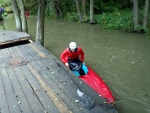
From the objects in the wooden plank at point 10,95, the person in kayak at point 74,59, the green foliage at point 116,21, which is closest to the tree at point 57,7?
the green foliage at point 116,21

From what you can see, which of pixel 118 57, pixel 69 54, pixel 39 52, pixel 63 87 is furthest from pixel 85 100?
pixel 118 57

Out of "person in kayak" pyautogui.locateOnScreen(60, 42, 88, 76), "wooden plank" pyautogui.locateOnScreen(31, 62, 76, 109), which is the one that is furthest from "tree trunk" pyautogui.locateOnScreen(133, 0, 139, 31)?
"wooden plank" pyautogui.locateOnScreen(31, 62, 76, 109)

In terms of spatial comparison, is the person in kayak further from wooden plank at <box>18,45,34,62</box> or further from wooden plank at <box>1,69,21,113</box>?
wooden plank at <box>1,69,21,113</box>

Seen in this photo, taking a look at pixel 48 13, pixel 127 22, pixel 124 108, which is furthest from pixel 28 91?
pixel 48 13

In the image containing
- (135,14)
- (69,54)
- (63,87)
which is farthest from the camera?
(135,14)

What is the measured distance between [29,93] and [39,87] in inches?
14.0

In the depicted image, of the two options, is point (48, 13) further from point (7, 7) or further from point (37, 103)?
point (37, 103)

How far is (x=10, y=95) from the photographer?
518 centimetres

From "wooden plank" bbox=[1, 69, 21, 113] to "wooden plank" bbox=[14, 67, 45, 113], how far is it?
11.3 inches

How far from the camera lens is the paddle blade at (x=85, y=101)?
4.57 m

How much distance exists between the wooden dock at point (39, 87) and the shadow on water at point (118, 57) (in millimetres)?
2024

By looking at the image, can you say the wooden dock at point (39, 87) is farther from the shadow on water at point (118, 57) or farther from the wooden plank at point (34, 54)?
the shadow on water at point (118, 57)

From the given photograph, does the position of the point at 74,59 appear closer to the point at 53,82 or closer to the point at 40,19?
the point at 53,82

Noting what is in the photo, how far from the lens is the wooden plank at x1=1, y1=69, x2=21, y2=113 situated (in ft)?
15.1
